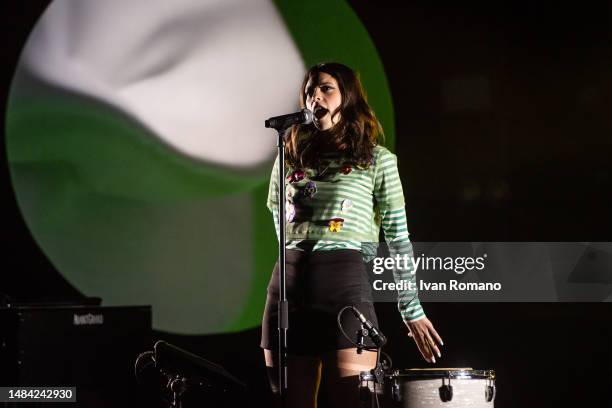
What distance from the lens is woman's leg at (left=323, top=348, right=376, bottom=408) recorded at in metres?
2.79

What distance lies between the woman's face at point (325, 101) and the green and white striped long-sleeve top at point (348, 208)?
0.17 m

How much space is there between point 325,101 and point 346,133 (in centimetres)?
15

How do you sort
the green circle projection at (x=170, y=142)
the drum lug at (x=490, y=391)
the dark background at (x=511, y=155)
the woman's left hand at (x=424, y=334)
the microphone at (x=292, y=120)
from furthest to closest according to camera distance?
the green circle projection at (x=170, y=142)
the dark background at (x=511, y=155)
the woman's left hand at (x=424, y=334)
the drum lug at (x=490, y=391)
the microphone at (x=292, y=120)

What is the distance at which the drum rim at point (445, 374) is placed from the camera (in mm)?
2859

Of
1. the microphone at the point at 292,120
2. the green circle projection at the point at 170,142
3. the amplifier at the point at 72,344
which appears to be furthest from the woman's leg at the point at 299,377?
the green circle projection at the point at 170,142

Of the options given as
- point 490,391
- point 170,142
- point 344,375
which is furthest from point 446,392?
point 170,142

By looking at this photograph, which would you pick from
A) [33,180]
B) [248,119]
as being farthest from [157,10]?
[33,180]

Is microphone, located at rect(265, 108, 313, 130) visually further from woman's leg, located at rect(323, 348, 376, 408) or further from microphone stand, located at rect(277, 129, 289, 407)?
woman's leg, located at rect(323, 348, 376, 408)

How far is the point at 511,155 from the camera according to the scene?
3770mm

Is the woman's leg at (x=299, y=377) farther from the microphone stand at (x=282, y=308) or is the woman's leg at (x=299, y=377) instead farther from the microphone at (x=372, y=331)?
the microphone at (x=372, y=331)

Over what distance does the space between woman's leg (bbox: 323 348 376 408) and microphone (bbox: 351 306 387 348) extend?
0.39ft

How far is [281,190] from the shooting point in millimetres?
2727

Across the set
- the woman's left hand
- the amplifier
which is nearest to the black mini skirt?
the woman's left hand

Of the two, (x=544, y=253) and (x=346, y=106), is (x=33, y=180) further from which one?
(x=544, y=253)
